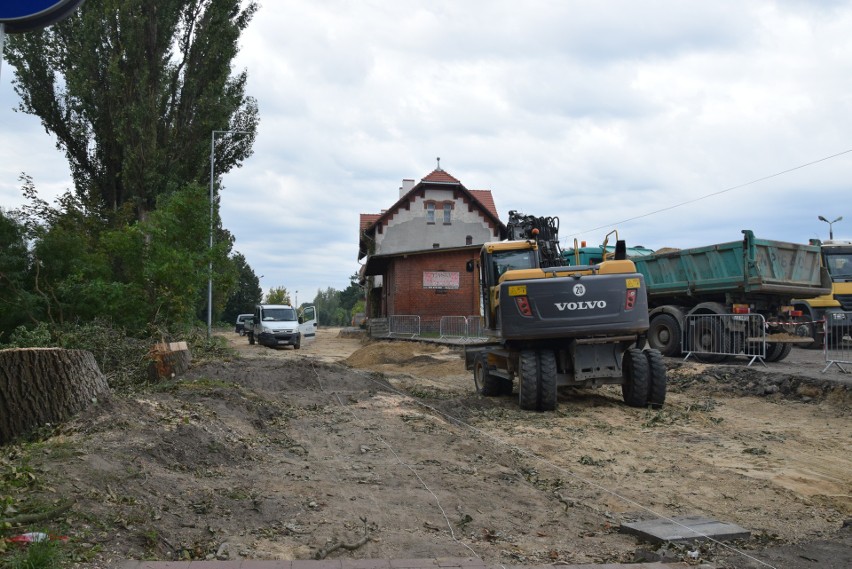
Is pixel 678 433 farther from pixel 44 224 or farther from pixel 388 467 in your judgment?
pixel 44 224

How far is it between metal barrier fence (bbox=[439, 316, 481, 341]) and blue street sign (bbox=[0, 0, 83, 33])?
25871 mm

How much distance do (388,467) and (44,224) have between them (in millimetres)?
16202

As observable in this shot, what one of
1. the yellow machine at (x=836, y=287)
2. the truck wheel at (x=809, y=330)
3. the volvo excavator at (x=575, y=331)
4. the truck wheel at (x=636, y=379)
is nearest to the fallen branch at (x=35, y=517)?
the volvo excavator at (x=575, y=331)

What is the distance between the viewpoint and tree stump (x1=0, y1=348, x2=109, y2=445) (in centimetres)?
669

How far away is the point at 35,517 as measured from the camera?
169 inches

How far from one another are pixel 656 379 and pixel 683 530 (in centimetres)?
726

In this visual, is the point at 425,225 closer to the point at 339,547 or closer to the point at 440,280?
the point at 440,280

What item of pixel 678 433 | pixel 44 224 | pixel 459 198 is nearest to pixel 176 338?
pixel 44 224

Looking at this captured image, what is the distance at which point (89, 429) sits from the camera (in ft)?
22.0

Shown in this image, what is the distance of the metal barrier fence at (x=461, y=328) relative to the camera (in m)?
29.8

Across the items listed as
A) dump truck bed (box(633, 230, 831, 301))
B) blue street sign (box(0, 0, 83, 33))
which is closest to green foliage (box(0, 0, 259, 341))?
dump truck bed (box(633, 230, 831, 301))

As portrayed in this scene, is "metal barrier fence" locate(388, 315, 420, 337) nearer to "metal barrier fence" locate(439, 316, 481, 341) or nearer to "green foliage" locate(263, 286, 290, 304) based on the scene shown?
"metal barrier fence" locate(439, 316, 481, 341)

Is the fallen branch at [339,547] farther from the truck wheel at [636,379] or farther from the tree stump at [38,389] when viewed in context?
the truck wheel at [636,379]

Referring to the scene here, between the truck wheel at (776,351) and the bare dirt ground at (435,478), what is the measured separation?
5089 mm
